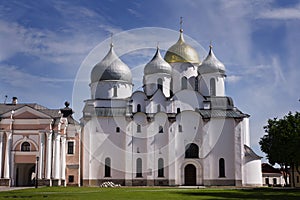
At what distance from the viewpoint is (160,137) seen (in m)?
53.5

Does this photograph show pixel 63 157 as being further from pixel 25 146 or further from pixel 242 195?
pixel 242 195

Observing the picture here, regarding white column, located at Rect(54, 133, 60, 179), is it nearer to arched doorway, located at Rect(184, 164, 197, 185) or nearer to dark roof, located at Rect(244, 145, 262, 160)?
arched doorway, located at Rect(184, 164, 197, 185)

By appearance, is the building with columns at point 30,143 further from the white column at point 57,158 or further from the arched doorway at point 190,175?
the arched doorway at point 190,175

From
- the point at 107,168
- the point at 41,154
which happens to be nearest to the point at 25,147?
the point at 41,154

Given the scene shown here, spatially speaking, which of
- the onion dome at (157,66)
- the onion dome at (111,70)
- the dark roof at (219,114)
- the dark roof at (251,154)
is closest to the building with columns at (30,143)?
the onion dome at (111,70)

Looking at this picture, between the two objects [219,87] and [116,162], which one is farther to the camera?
[219,87]

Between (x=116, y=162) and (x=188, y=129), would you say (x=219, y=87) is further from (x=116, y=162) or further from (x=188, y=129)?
(x=116, y=162)

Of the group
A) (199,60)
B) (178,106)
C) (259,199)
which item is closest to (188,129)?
(178,106)

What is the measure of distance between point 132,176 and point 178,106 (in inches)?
418

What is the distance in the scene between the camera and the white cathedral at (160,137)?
5300cm

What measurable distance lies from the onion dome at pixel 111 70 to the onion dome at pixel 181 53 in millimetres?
6259

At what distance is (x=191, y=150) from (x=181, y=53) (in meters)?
13.5

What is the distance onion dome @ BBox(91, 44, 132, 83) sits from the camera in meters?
55.9

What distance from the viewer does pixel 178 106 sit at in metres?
55.6
